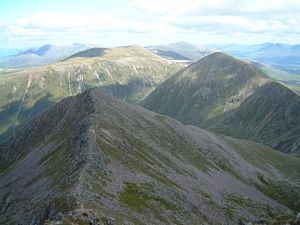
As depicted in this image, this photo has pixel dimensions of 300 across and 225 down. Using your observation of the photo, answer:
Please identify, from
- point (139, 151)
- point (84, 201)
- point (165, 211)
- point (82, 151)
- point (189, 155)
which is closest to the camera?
point (84, 201)

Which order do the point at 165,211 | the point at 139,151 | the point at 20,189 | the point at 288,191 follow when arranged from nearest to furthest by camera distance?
the point at 165,211 → the point at 20,189 → the point at 139,151 → the point at 288,191

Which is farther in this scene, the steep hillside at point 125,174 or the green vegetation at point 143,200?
the green vegetation at point 143,200

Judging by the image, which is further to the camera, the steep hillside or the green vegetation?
the green vegetation

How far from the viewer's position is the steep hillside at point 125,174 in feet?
262

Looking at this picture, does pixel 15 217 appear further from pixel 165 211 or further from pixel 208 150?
pixel 208 150

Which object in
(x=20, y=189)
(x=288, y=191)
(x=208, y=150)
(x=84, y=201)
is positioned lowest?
(x=288, y=191)

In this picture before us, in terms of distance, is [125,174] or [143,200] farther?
[125,174]

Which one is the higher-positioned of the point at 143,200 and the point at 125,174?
the point at 143,200

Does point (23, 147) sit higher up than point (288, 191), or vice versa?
point (23, 147)

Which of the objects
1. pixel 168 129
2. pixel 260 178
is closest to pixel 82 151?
pixel 168 129

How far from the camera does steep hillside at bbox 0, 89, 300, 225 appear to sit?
79.8m

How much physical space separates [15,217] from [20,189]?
21.4 metres

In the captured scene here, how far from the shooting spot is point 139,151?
12231 cm

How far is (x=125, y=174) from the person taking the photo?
9850 centimetres
